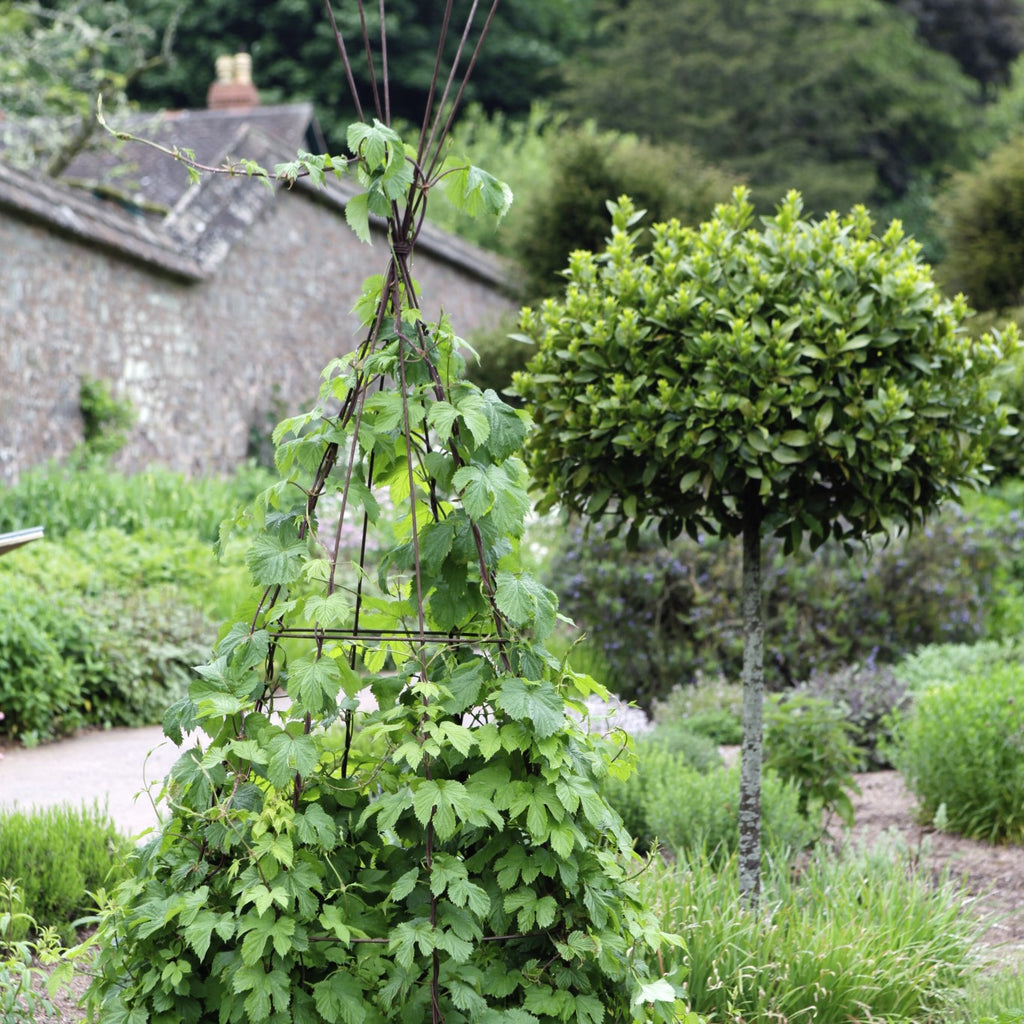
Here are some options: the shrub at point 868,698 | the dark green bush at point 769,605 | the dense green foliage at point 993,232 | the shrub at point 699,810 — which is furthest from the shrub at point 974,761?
the dense green foliage at point 993,232

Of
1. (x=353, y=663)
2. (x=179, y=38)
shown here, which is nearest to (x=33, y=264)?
(x=353, y=663)

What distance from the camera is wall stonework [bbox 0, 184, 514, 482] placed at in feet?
30.2

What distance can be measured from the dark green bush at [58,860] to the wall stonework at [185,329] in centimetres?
601

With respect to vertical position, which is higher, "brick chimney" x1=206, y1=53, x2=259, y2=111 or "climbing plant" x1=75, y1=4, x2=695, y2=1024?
"brick chimney" x1=206, y1=53, x2=259, y2=111

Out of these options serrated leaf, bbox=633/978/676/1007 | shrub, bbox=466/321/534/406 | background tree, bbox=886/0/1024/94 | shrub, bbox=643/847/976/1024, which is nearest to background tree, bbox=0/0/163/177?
shrub, bbox=466/321/534/406

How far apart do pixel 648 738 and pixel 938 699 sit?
1208 mm

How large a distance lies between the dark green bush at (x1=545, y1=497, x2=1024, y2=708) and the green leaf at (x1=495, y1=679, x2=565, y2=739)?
16.5 ft

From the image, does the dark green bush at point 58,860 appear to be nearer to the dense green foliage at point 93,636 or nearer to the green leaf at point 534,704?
the green leaf at point 534,704

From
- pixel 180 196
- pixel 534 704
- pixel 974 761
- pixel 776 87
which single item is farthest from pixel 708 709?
pixel 776 87

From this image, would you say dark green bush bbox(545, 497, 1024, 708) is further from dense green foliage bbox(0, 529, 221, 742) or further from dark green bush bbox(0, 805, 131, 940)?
dark green bush bbox(0, 805, 131, 940)

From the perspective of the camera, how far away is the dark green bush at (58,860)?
3.33m

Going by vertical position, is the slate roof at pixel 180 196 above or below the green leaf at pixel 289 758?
above

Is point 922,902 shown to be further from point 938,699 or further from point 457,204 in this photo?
point 457,204

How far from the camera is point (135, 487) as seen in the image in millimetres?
8625
